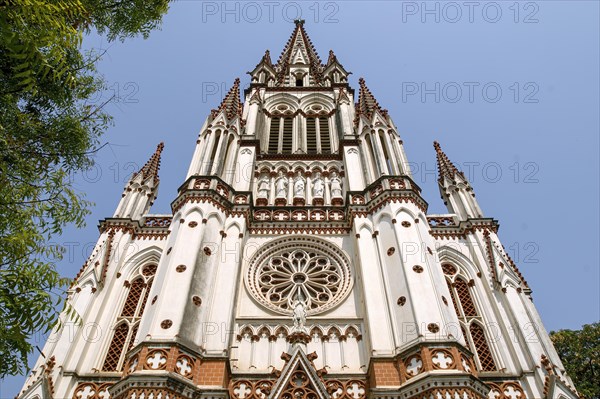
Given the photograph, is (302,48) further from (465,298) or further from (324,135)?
(465,298)

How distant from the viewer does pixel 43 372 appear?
470 inches

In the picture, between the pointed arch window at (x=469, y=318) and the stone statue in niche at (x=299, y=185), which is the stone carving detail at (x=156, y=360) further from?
the stone statue in niche at (x=299, y=185)

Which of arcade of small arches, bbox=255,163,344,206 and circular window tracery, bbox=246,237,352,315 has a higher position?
arcade of small arches, bbox=255,163,344,206

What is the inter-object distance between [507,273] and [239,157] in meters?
11.1

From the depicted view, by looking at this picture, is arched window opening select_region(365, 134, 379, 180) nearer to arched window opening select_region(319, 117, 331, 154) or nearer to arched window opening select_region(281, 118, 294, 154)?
arched window opening select_region(319, 117, 331, 154)

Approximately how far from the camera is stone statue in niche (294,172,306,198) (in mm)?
19009

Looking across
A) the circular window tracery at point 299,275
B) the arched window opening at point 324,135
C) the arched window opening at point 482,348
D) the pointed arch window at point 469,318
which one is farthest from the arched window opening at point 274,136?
the arched window opening at point 482,348

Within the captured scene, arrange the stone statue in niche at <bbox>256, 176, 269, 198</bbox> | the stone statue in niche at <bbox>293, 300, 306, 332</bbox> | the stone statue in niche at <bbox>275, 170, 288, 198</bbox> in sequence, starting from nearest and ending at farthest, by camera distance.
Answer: the stone statue in niche at <bbox>293, 300, 306, 332</bbox> → the stone statue in niche at <bbox>275, 170, 288, 198</bbox> → the stone statue in niche at <bbox>256, 176, 269, 198</bbox>

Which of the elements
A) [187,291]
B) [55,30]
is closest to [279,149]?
[187,291]

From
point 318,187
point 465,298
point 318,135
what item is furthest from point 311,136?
point 465,298

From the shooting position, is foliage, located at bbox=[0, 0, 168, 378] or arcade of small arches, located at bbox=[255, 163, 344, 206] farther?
arcade of small arches, located at bbox=[255, 163, 344, 206]

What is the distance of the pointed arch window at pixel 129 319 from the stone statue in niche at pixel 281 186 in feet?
18.2

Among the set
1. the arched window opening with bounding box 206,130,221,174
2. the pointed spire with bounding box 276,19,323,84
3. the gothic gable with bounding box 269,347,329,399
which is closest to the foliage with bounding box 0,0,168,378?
the gothic gable with bounding box 269,347,329,399

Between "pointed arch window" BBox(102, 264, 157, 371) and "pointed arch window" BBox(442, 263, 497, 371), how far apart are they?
9.34m
